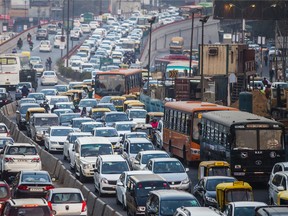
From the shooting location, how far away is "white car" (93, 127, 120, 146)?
54.6 m

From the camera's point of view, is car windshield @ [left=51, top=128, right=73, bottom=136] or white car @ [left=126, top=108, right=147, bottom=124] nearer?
car windshield @ [left=51, top=128, right=73, bottom=136]

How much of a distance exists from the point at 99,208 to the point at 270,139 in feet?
30.4

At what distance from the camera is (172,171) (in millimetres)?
41688

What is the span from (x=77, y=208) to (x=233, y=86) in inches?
1613

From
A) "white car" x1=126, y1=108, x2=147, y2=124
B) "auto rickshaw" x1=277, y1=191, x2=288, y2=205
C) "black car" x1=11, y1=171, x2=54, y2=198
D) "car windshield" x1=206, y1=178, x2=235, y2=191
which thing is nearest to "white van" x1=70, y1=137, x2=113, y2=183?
"black car" x1=11, y1=171, x2=54, y2=198

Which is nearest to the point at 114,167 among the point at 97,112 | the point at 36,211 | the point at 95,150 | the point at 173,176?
the point at 173,176

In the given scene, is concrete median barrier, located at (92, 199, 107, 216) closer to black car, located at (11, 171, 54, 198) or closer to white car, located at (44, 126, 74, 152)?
black car, located at (11, 171, 54, 198)

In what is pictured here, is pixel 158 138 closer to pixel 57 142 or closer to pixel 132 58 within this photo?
pixel 57 142

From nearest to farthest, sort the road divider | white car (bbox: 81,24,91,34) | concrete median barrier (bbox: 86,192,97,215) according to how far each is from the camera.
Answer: the road divider < concrete median barrier (bbox: 86,192,97,215) < white car (bbox: 81,24,91,34)

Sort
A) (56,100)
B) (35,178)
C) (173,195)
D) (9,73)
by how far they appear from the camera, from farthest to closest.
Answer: (9,73) → (56,100) → (35,178) → (173,195)

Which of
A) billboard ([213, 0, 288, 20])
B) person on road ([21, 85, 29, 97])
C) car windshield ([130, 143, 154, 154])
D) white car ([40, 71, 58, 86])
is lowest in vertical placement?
white car ([40, 71, 58, 86])

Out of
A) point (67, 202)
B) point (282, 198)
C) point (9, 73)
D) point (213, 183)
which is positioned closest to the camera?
point (282, 198)

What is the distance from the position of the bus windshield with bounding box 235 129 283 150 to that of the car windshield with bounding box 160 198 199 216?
36.3 feet

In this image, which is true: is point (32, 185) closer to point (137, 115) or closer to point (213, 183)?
point (213, 183)
